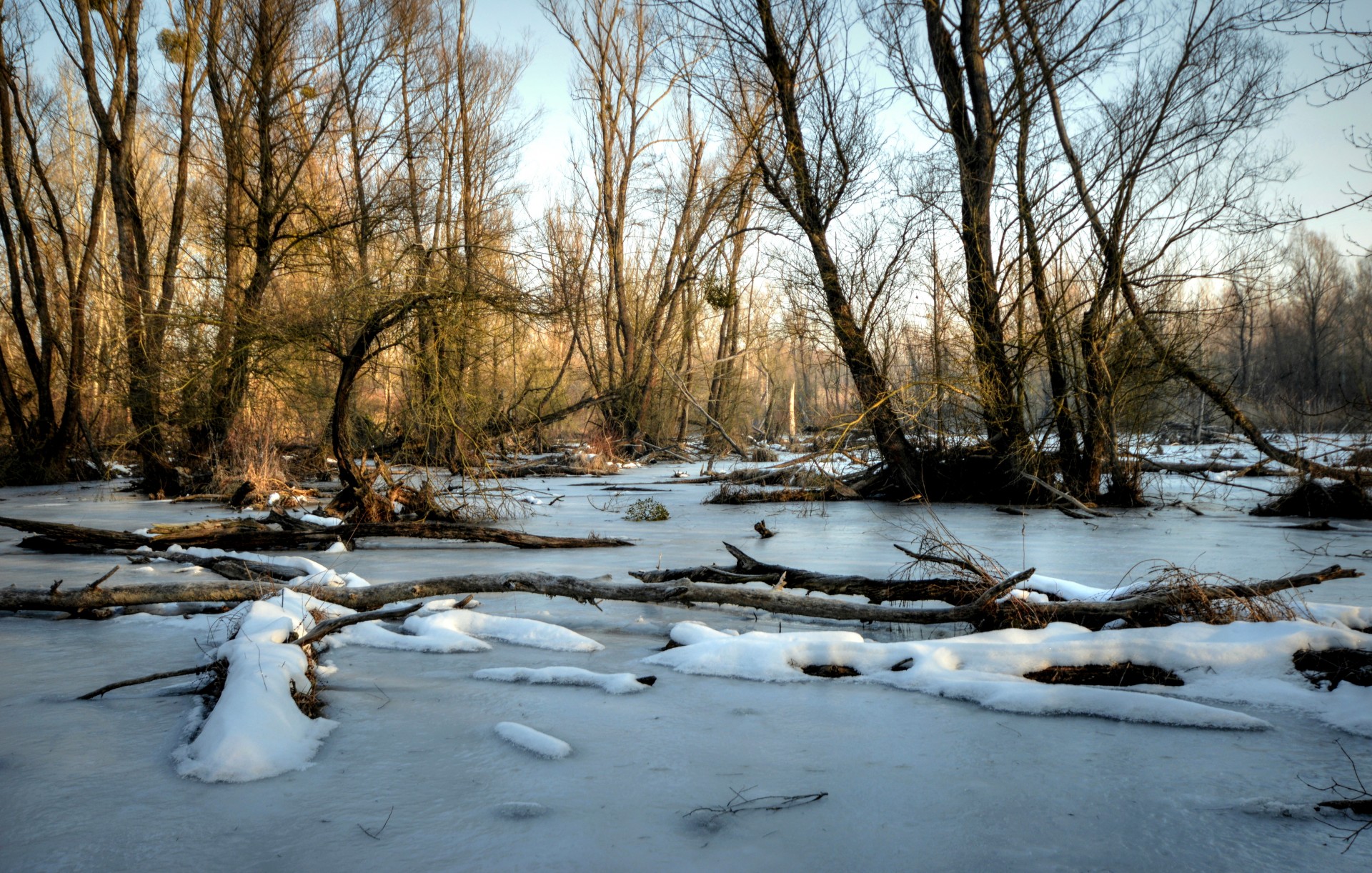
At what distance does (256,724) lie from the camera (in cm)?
255

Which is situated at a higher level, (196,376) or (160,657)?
(196,376)

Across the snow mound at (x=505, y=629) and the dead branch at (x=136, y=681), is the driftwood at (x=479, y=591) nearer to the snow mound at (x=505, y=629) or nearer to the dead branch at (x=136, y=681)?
the snow mound at (x=505, y=629)

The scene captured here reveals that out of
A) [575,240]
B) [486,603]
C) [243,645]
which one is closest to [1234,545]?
[486,603]

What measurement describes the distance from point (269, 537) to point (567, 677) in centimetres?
418

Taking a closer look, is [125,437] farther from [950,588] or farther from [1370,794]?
[1370,794]

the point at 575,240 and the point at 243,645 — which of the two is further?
Answer: the point at 575,240

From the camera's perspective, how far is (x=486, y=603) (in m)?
4.92

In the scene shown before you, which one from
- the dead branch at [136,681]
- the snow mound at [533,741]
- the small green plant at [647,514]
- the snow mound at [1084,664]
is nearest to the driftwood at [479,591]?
the snow mound at [1084,664]

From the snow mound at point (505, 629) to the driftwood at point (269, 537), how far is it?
2.69m

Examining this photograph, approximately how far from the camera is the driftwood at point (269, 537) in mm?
5953

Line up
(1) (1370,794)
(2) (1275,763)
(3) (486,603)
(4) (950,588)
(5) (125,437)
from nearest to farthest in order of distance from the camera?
(1) (1370,794) → (2) (1275,763) → (4) (950,588) → (3) (486,603) → (5) (125,437)

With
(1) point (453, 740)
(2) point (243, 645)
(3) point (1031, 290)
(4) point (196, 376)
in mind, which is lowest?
(1) point (453, 740)

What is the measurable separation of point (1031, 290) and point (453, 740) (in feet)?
30.1

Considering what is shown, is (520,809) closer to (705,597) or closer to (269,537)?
(705,597)
